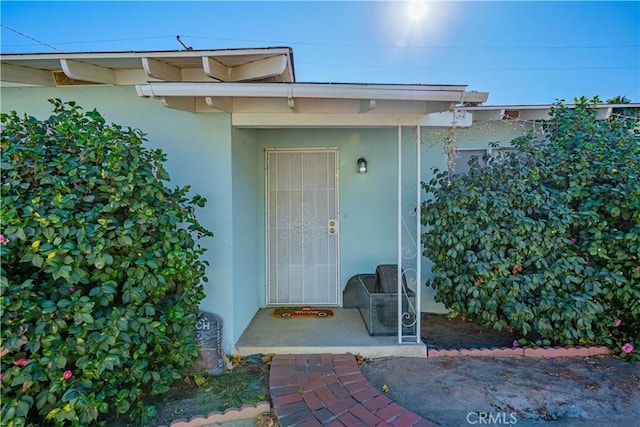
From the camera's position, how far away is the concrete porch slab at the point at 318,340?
3.96m

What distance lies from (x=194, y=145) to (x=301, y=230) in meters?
2.36

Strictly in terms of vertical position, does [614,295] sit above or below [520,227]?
below

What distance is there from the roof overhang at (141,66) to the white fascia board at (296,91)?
56cm

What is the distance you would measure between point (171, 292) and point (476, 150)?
5.07 metres

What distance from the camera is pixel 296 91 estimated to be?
3135 mm

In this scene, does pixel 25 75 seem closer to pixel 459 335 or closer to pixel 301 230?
pixel 301 230

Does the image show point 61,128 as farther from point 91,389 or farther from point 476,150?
point 476,150

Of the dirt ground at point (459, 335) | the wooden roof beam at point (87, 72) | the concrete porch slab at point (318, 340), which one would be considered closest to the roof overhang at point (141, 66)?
the wooden roof beam at point (87, 72)

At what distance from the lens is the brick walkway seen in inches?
108

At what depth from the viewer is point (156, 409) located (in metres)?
3.03

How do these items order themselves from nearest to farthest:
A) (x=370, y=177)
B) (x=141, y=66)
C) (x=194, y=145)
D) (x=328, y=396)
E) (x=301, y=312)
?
(x=328, y=396)
(x=141, y=66)
(x=194, y=145)
(x=301, y=312)
(x=370, y=177)

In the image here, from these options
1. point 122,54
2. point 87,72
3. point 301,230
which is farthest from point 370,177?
point 87,72

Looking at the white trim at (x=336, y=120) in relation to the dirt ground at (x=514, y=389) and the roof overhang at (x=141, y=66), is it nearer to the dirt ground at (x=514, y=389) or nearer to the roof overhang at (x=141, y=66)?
the roof overhang at (x=141, y=66)

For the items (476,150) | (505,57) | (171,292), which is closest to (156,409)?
(171,292)
